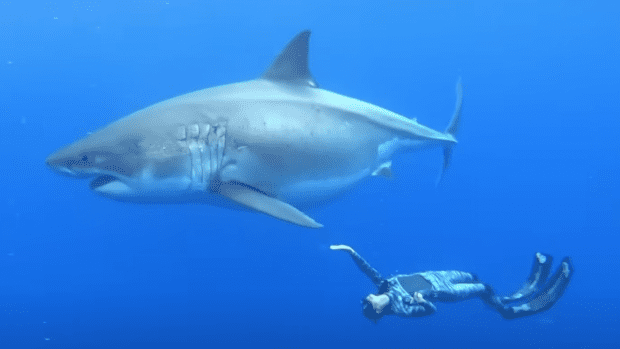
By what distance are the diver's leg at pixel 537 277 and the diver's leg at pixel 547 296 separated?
9 centimetres

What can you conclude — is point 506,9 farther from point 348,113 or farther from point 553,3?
point 348,113

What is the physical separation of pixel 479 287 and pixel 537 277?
984 mm

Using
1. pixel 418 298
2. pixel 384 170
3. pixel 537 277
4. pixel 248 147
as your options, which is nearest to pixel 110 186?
pixel 248 147

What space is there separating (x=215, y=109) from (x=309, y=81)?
175 cm

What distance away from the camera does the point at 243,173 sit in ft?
17.8

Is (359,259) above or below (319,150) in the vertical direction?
below

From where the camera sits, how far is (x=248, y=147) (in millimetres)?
5434

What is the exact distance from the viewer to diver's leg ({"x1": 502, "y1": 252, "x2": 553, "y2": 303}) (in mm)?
6246

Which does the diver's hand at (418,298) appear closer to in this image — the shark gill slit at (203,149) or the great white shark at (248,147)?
the great white shark at (248,147)

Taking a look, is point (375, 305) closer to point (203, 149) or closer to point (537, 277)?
point (203, 149)

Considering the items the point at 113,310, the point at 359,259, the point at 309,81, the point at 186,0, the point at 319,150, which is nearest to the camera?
the point at 359,259

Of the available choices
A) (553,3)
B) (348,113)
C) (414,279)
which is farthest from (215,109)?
(553,3)

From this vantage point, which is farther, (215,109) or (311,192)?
(311,192)

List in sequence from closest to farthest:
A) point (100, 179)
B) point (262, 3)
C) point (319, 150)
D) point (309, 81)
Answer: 1. point (100, 179)
2. point (319, 150)
3. point (309, 81)
4. point (262, 3)
